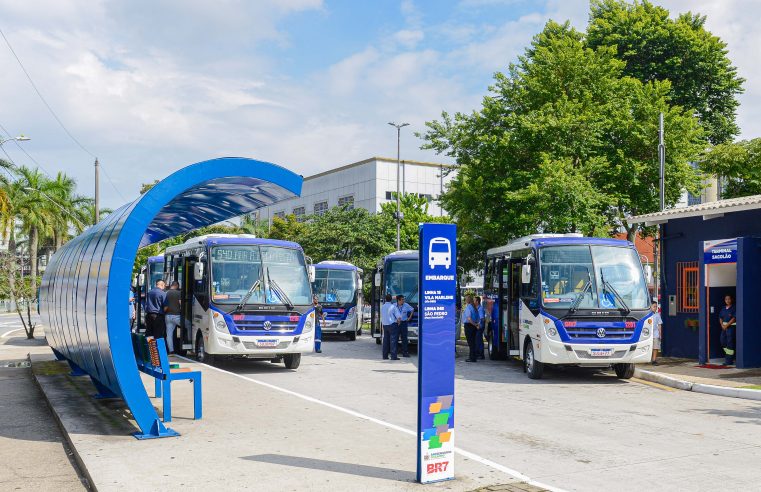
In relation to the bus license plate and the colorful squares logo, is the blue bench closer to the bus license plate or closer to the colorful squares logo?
the colorful squares logo

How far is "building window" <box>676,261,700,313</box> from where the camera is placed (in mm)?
19484

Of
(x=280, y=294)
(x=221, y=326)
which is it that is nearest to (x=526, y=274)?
(x=280, y=294)

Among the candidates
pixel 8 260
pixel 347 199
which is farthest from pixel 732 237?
pixel 347 199

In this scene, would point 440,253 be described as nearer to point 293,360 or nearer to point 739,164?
point 293,360

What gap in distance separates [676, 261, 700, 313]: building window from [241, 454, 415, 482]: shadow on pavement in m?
14.1

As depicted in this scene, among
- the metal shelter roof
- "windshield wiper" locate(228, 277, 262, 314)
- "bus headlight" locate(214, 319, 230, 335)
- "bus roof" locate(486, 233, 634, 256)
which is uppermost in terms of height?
the metal shelter roof

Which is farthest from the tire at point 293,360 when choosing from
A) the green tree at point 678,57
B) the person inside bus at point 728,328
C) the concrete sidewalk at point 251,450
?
the green tree at point 678,57

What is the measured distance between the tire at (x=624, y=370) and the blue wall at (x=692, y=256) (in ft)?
9.06

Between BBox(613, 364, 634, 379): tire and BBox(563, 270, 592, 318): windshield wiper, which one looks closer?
BBox(563, 270, 592, 318): windshield wiper

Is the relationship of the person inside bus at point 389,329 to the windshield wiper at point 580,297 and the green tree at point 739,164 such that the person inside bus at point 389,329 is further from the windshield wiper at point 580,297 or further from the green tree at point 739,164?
the green tree at point 739,164

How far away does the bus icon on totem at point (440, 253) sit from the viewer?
723 centimetres

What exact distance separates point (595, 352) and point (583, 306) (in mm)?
911

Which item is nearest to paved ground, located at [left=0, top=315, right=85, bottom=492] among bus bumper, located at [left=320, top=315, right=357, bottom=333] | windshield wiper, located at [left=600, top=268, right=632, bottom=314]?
windshield wiper, located at [left=600, top=268, right=632, bottom=314]

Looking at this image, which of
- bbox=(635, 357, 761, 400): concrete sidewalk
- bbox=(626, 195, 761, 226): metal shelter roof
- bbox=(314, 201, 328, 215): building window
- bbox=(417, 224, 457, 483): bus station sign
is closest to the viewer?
bbox=(417, 224, 457, 483): bus station sign
